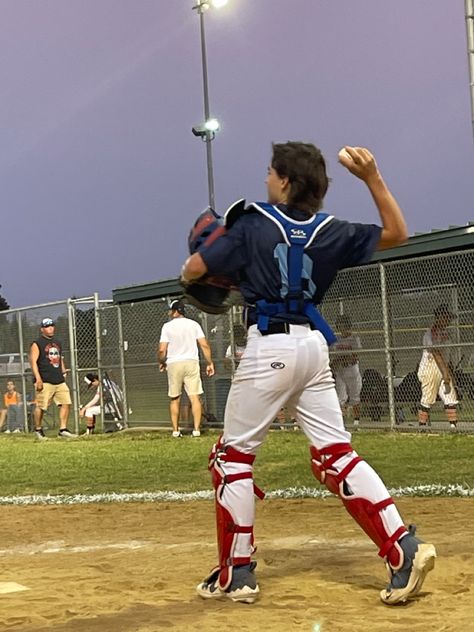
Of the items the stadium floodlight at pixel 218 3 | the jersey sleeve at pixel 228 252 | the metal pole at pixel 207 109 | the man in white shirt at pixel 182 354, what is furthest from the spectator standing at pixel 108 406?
the jersey sleeve at pixel 228 252

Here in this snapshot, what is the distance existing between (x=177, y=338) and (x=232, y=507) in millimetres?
10611

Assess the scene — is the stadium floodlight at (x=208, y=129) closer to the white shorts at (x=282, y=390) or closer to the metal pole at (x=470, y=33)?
the metal pole at (x=470, y=33)

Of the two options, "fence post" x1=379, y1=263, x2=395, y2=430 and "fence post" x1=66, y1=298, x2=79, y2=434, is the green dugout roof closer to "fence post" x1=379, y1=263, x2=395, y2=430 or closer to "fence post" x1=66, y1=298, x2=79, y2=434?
"fence post" x1=379, y1=263, x2=395, y2=430

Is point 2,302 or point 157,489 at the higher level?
point 2,302

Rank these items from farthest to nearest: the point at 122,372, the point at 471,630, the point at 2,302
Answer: the point at 2,302, the point at 122,372, the point at 471,630

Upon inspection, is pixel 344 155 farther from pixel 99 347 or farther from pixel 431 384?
pixel 99 347

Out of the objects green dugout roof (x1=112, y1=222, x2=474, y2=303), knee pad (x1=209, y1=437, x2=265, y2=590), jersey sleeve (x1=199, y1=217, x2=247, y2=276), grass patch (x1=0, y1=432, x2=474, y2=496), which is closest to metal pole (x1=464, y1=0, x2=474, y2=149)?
green dugout roof (x1=112, y1=222, x2=474, y2=303)

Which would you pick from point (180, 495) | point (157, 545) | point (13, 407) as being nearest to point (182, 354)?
point (13, 407)

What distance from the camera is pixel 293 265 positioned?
4.14m

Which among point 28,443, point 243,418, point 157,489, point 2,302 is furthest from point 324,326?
point 2,302

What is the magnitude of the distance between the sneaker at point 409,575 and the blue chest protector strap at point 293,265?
1.15 meters

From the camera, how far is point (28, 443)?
1605 cm

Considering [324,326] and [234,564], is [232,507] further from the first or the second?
[324,326]

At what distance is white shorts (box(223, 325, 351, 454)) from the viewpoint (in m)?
4.16
